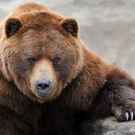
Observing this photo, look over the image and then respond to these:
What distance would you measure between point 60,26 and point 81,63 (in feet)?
1.57

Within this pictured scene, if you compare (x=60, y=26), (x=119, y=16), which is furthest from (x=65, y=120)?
(x=119, y=16)

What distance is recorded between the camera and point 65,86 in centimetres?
735

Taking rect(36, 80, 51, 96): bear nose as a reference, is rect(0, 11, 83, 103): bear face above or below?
above

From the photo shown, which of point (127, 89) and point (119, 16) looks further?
point (119, 16)

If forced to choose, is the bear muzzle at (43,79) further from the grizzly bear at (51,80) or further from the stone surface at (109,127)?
the stone surface at (109,127)

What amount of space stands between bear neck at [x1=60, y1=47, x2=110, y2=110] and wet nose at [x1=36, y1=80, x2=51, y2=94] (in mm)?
675

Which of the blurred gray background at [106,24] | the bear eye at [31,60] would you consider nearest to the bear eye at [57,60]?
the bear eye at [31,60]

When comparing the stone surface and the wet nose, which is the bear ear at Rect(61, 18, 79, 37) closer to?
the wet nose

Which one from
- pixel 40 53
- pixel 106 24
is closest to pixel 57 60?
pixel 40 53

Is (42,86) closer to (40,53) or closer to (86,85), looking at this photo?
(40,53)

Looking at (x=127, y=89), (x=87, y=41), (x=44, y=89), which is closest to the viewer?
(x=44, y=89)

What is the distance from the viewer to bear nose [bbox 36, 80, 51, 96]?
267 inches

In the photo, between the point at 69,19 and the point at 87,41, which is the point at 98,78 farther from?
the point at 87,41

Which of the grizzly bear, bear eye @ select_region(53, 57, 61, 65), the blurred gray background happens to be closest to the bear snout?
the grizzly bear
